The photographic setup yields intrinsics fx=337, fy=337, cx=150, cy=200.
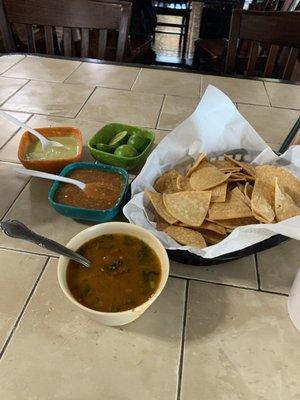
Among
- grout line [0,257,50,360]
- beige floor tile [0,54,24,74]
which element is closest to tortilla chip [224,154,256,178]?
grout line [0,257,50,360]

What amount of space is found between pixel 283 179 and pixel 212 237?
0.69ft

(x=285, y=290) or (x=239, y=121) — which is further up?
(x=239, y=121)

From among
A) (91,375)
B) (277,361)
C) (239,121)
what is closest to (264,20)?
(239,121)

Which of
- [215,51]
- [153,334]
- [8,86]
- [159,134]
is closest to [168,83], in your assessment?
[159,134]

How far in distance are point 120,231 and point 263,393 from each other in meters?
0.34

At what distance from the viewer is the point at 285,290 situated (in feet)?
2.09

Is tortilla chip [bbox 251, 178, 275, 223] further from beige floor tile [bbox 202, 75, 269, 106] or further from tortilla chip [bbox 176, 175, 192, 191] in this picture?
beige floor tile [bbox 202, 75, 269, 106]

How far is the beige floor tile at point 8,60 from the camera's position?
1448 millimetres

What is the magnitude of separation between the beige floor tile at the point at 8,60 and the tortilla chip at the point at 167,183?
1.04 m

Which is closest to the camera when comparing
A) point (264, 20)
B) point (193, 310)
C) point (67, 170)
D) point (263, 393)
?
point (263, 393)

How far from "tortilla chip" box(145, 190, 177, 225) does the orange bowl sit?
0.81ft

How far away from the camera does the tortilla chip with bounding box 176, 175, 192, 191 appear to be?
0.74 m

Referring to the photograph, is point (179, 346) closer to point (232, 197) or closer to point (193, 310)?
point (193, 310)

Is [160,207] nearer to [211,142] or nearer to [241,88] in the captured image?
[211,142]
